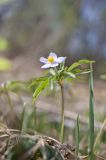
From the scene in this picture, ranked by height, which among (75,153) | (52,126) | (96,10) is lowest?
(75,153)

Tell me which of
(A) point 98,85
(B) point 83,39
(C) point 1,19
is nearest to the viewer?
(A) point 98,85

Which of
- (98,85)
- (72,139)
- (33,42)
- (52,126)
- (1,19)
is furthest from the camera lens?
(1,19)

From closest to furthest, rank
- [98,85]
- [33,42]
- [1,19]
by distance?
1. [98,85]
2. [33,42]
3. [1,19]

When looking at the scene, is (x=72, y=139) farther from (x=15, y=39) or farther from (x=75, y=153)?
(x=15, y=39)

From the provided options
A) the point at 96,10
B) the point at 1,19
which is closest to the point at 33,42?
the point at 1,19

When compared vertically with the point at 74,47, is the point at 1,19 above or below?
above

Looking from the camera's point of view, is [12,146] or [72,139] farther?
[72,139]

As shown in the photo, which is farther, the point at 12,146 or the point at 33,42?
the point at 33,42

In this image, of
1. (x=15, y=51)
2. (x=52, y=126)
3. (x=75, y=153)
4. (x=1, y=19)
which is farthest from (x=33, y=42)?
(x=75, y=153)

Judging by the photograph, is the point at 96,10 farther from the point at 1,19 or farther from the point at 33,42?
the point at 1,19

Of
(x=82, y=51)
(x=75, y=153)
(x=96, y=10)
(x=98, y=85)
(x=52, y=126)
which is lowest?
(x=75, y=153)
